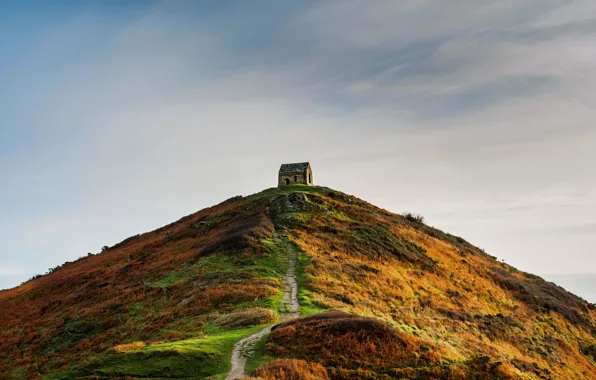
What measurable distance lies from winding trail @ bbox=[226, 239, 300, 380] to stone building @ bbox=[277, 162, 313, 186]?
30834 millimetres

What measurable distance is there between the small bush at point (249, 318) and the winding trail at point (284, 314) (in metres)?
0.77

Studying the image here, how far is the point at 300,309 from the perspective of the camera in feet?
96.5

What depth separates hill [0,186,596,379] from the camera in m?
20.8

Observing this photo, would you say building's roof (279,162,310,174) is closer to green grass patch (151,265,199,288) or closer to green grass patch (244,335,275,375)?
green grass patch (151,265,199,288)

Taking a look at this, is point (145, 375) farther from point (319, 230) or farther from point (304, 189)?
point (304, 189)

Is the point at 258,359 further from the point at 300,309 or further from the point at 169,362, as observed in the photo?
the point at 300,309

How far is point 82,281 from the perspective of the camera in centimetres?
5291

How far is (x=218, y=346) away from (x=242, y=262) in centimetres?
1800

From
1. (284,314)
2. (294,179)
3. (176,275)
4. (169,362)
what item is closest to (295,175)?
(294,179)

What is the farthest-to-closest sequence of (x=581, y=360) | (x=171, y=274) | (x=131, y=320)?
(x=171, y=274), (x=581, y=360), (x=131, y=320)

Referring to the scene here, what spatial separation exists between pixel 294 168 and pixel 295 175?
164 centimetres

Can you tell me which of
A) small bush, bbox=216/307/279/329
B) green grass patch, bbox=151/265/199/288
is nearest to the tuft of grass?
small bush, bbox=216/307/279/329

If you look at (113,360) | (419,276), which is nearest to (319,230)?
(419,276)

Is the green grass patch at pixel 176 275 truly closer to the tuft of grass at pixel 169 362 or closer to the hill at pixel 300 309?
the hill at pixel 300 309
